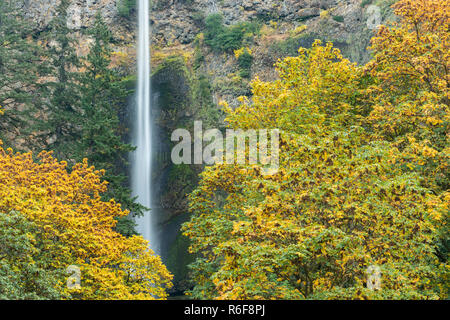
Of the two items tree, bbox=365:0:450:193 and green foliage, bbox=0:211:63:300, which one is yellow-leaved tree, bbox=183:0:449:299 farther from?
green foliage, bbox=0:211:63:300

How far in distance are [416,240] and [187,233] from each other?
8455 mm

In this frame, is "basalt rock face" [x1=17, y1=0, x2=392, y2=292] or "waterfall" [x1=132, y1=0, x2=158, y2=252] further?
"basalt rock face" [x1=17, y1=0, x2=392, y2=292]

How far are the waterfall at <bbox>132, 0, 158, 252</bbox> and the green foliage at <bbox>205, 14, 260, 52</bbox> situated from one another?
666 cm

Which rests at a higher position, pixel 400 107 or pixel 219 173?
pixel 400 107

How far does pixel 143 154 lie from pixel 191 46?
533 inches

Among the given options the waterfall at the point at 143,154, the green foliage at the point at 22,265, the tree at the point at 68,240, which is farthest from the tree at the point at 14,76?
the green foliage at the point at 22,265

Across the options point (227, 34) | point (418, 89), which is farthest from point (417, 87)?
point (227, 34)

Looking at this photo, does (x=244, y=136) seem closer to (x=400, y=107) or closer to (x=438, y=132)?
(x=400, y=107)

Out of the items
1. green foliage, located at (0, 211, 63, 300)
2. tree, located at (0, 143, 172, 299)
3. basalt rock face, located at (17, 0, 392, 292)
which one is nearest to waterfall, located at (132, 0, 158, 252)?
basalt rock face, located at (17, 0, 392, 292)

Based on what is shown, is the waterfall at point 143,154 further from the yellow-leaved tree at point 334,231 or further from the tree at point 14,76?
the yellow-leaved tree at point 334,231

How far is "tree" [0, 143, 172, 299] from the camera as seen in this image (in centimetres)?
1262

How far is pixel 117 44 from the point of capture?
44312 mm
